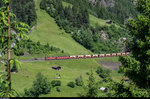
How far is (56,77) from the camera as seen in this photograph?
82188 mm

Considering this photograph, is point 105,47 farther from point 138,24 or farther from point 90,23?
point 138,24

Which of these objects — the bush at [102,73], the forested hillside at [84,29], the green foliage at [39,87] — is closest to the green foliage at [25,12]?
the forested hillside at [84,29]

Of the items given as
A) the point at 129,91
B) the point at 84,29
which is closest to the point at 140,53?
the point at 129,91

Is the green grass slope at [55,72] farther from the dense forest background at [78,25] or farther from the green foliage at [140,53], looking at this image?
the green foliage at [140,53]

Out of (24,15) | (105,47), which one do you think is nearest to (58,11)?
(24,15)

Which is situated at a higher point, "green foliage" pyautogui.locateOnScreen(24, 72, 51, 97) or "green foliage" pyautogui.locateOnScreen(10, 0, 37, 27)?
"green foliage" pyautogui.locateOnScreen(10, 0, 37, 27)

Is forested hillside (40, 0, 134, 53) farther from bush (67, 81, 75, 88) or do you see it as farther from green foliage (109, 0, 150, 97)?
green foliage (109, 0, 150, 97)

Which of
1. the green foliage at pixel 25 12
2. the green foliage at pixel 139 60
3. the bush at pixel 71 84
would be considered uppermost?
the green foliage at pixel 25 12

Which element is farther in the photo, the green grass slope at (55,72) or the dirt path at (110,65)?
the dirt path at (110,65)

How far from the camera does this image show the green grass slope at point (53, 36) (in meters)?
131

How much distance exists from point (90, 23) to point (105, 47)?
41509 mm

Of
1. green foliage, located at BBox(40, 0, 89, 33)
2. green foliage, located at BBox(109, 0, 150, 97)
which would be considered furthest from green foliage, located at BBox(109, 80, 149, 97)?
green foliage, located at BBox(40, 0, 89, 33)

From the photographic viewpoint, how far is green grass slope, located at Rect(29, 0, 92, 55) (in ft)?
431

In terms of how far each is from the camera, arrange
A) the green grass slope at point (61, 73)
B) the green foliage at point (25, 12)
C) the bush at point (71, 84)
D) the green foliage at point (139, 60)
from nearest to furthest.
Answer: the green foliage at point (139, 60) < the green grass slope at point (61, 73) < the bush at point (71, 84) < the green foliage at point (25, 12)
